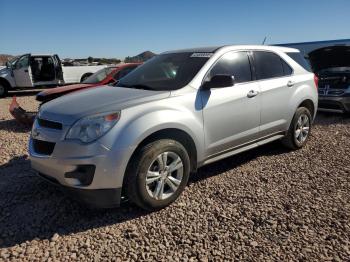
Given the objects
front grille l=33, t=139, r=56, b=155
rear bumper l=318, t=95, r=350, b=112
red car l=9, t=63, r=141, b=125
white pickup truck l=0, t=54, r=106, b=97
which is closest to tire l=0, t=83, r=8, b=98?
white pickup truck l=0, t=54, r=106, b=97

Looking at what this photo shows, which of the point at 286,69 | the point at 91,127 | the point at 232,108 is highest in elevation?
the point at 286,69

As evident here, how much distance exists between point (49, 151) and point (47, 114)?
0.44 m

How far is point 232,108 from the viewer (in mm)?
4297

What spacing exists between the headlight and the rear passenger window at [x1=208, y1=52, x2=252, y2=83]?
1.51 meters

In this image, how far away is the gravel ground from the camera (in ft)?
9.78

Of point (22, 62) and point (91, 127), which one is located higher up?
point (22, 62)

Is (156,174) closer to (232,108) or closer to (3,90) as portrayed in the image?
(232,108)

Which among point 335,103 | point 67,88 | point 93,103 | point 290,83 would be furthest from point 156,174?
point 335,103

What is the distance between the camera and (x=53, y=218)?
3.56 m

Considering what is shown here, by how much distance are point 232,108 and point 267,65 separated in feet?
3.99

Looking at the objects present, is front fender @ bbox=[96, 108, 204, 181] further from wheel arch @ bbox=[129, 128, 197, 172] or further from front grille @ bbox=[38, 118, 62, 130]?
front grille @ bbox=[38, 118, 62, 130]

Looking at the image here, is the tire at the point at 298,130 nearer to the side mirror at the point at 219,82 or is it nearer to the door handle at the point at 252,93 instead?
the door handle at the point at 252,93

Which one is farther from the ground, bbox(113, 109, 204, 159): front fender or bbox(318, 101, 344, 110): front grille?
bbox(113, 109, 204, 159): front fender

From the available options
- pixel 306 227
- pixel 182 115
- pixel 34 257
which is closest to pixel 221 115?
pixel 182 115
